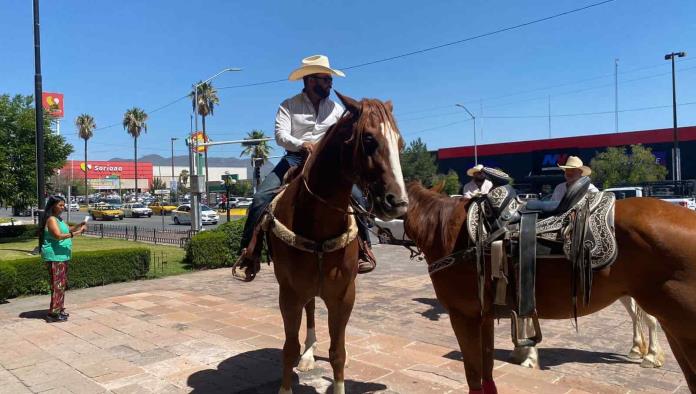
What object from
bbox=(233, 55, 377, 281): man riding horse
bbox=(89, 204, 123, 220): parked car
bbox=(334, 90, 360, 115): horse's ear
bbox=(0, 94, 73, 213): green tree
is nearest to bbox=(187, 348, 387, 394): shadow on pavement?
bbox=(233, 55, 377, 281): man riding horse

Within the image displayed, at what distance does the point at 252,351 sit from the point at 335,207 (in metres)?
2.82

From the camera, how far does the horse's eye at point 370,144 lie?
2.65 meters

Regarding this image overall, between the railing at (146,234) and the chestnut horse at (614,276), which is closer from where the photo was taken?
the chestnut horse at (614,276)

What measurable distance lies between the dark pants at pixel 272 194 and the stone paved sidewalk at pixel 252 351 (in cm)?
141

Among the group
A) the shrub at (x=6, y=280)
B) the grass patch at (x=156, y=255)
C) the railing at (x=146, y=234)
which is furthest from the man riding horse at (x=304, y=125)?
the railing at (x=146, y=234)

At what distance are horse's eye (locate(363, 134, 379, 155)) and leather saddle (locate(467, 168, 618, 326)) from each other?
0.89 m

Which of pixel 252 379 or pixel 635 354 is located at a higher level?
pixel 252 379

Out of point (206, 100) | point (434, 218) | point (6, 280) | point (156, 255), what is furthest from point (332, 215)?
point (206, 100)

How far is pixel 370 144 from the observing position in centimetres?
268

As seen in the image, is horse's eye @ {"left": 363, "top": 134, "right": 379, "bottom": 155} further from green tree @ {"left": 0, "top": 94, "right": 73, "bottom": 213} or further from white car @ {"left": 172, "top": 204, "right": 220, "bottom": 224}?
white car @ {"left": 172, "top": 204, "right": 220, "bottom": 224}

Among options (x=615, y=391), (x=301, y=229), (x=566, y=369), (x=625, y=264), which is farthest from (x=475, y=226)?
(x=566, y=369)

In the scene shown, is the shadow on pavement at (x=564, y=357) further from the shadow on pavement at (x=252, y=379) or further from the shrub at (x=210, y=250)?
the shrub at (x=210, y=250)

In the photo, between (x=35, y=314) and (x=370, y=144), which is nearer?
(x=370, y=144)

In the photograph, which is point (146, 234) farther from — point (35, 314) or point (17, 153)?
point (35, 314)
